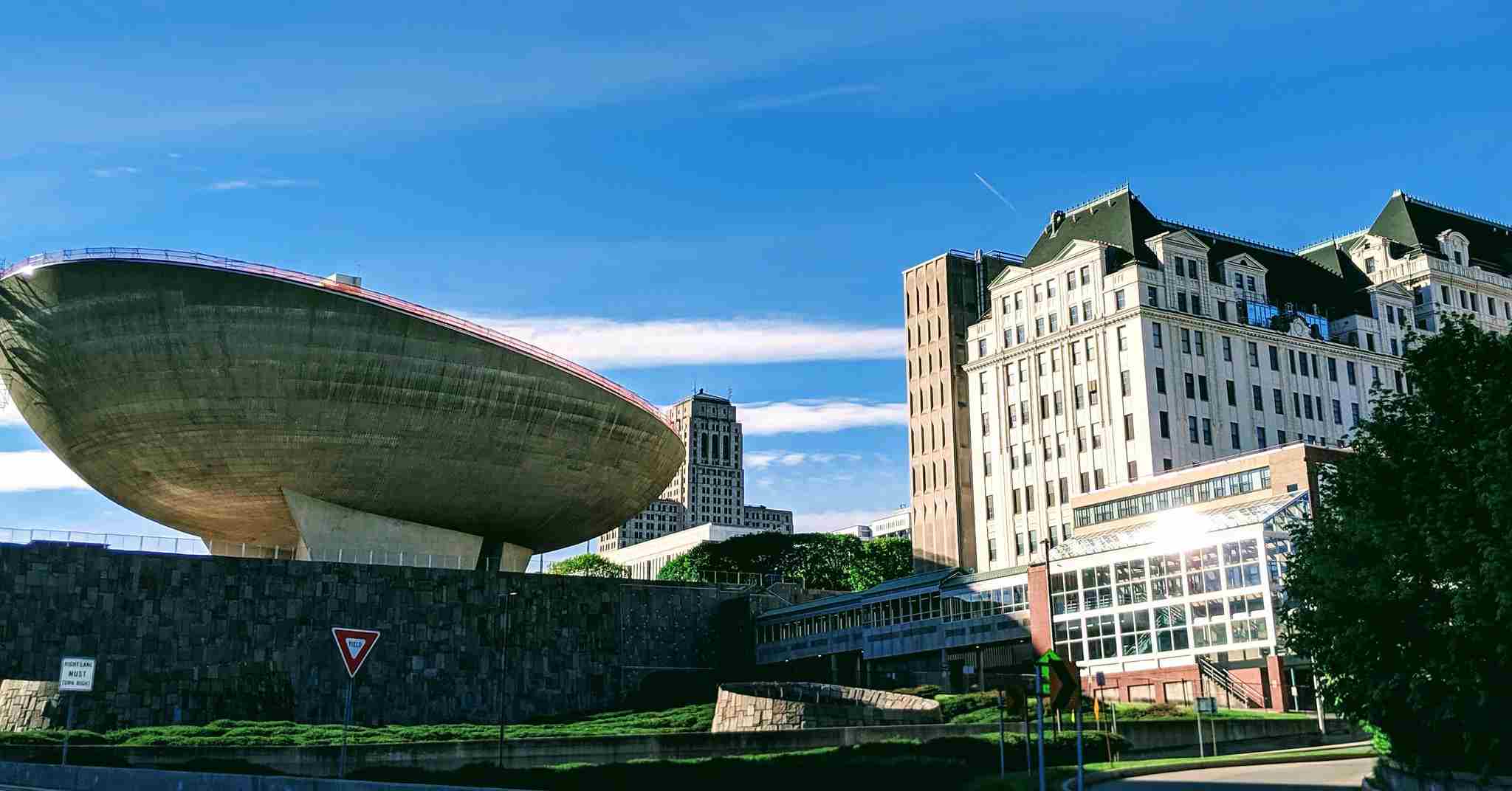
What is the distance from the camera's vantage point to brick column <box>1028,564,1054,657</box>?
217 ft

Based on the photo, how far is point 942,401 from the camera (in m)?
108

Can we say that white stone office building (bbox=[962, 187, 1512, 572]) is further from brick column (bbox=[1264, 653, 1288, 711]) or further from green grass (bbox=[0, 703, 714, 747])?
green grass (bbox=[0, 703, 714, 747])

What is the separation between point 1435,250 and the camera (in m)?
104

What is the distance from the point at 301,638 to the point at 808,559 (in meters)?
85.5

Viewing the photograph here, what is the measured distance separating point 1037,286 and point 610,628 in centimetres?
4485

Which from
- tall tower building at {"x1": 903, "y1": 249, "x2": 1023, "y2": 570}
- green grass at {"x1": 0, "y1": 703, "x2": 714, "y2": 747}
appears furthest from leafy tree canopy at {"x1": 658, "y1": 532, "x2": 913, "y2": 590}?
green grass at {"x1": 0, "y1": 703, "x2": 714, "y2": 747}

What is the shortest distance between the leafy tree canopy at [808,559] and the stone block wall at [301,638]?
208 feet

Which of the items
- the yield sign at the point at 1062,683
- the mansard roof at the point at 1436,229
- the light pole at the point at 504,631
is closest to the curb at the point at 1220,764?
the yield sign at the point at 1062,683

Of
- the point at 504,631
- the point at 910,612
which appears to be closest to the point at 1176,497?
the point at 910,612

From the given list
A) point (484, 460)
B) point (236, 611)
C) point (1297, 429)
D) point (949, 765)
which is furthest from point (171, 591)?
point (1297, 429)

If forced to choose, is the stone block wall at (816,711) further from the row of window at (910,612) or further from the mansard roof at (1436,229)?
the mansard roof at (1436,229)

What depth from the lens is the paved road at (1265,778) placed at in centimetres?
2817

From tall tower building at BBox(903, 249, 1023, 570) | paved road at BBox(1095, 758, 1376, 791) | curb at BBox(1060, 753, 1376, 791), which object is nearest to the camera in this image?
paved road at BBox(1095, 758, 1376, 791)

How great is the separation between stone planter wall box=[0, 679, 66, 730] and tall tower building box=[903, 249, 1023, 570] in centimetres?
6530
